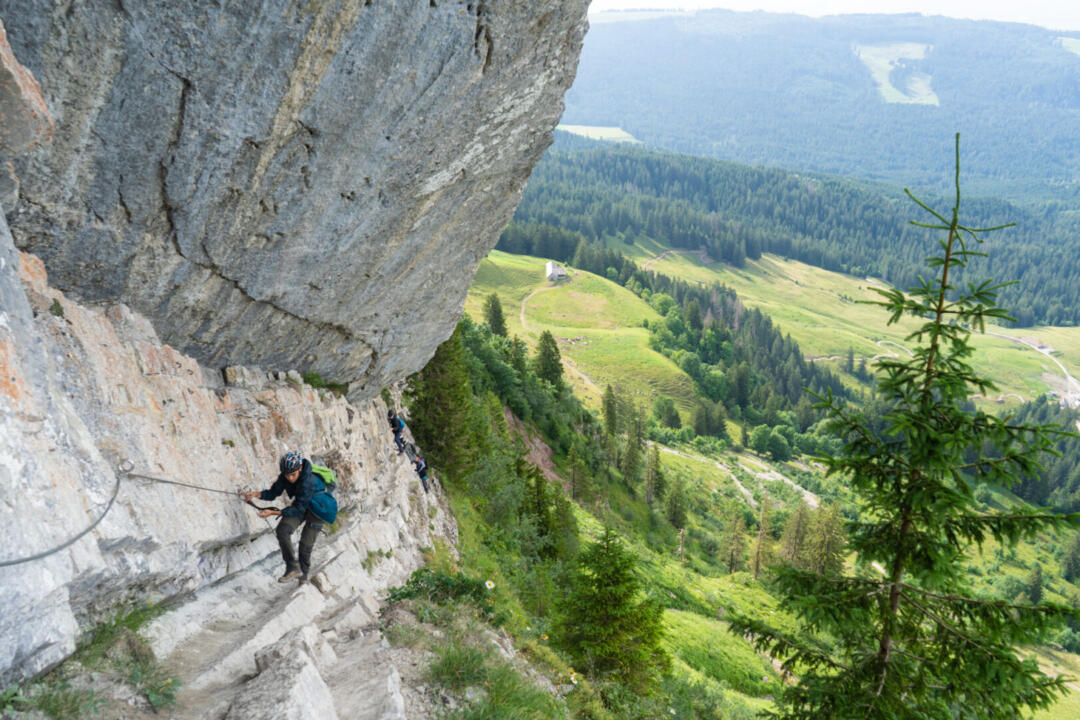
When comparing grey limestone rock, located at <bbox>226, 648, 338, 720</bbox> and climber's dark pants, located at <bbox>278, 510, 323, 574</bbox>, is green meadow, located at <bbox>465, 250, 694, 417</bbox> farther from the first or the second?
grey limestone rock, located at <bbox>226, 648, 338, 720</bbox>

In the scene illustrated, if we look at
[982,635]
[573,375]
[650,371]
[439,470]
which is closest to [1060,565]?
[650,371]

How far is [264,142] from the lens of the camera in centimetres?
851

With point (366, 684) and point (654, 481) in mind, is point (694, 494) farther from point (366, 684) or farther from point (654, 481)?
point (366, 684)

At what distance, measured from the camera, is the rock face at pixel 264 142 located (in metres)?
7.16

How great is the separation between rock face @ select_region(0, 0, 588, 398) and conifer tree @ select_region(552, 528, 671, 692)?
32.9 ft

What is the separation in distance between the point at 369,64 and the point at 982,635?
1060 centimetres

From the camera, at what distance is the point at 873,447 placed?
7879 mm

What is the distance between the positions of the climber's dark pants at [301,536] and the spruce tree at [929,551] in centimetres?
722

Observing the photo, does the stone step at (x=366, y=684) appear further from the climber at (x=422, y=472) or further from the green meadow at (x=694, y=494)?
the climber at (x=422, y=472)

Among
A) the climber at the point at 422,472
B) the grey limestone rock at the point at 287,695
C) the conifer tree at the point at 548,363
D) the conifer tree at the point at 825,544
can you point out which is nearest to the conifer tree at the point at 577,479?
the conifer tree at the point at 548,363

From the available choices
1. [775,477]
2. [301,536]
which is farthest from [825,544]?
[775,477]

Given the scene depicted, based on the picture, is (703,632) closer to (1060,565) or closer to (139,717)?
(139,717)

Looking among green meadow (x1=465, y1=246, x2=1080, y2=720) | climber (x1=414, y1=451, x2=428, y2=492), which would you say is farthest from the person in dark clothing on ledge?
climber (x1=414, y1=451, x2=428, y2=492)

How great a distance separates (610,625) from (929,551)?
10.8 m
